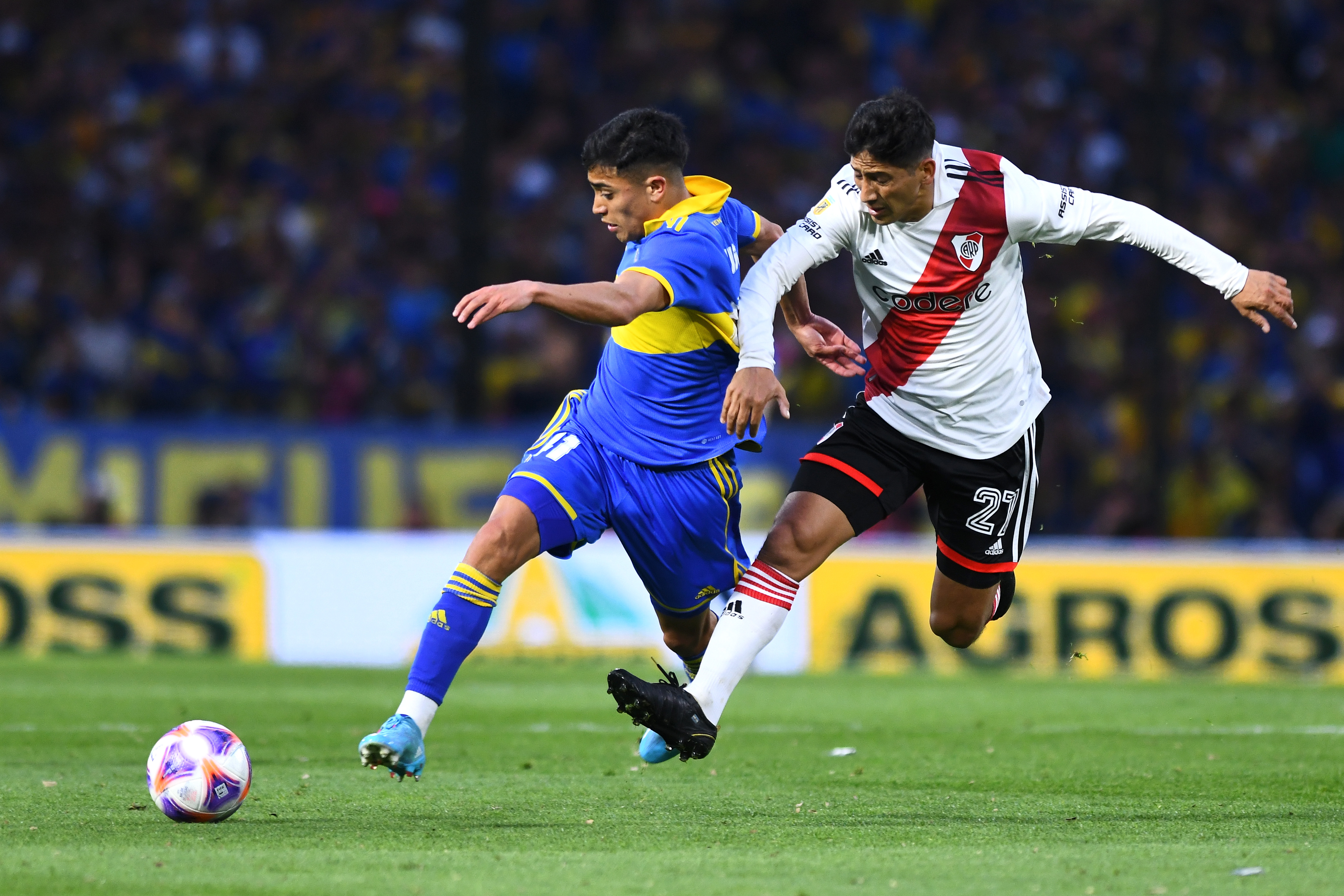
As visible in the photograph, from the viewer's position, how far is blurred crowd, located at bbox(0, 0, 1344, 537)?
15.3 m

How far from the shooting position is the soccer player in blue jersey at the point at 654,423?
19.6 feet

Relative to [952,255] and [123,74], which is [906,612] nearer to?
[952,255]

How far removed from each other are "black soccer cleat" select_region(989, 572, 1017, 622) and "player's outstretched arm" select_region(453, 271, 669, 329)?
1.86 metres

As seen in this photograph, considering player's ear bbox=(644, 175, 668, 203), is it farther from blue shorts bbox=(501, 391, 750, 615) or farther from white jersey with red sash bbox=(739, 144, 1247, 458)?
blue shorts bbox=(501, 391, 750, 615)

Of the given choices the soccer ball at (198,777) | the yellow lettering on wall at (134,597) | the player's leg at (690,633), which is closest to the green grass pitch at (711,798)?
the soccer ball at (198,777)

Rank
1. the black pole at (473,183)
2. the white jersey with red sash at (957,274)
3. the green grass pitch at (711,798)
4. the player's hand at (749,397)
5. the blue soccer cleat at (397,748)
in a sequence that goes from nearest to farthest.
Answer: the green grass pitch at (711,798) → the blue soccer cleat at (397,748) → the player's hand at (749,397) → the white jersey with red sash at (957,274) → the black pole at (473,183)

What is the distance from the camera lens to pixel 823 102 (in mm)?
18547

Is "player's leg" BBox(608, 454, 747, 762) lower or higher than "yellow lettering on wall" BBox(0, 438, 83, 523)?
lower

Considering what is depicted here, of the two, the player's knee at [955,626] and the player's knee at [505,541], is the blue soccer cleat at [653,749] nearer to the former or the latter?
the player's knee at [505,541]

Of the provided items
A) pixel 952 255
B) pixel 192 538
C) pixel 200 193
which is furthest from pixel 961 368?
pixel 200 193

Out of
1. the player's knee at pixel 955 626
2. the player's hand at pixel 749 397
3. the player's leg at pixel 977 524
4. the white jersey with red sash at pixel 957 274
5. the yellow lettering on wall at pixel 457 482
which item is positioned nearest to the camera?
the player's hand at pixel 749 397

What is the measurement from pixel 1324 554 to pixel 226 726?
7.83 meters

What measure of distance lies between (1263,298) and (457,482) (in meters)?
9.41

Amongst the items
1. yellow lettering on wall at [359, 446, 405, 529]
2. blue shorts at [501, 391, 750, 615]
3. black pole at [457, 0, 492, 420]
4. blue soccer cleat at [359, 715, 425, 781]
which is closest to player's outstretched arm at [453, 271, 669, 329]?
blue shorts at [501, 391, 750, 615]
